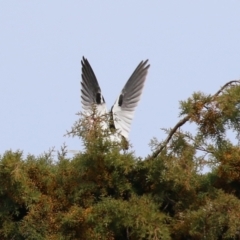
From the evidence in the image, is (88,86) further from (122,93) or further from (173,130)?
(173,130)

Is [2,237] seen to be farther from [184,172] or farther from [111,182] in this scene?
[184,172]

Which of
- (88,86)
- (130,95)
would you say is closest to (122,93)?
(130,95)

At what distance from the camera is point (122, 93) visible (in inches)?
247

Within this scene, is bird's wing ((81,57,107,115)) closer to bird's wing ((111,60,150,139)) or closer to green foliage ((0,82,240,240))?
bird's wing ((111,60,150,139))

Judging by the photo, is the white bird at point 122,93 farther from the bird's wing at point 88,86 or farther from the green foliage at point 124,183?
the green foliage at point 124,183

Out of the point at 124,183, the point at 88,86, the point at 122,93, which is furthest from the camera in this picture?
the point at 122,93

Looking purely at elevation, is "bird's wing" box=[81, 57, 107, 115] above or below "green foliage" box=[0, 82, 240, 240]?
above

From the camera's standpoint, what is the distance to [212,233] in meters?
3.65

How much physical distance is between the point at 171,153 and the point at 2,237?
2.74ft

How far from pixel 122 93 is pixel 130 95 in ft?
0.21

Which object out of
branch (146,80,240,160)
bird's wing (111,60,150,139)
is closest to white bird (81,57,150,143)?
bird's wing (111,60,150,139)

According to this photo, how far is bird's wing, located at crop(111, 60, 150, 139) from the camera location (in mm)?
6121

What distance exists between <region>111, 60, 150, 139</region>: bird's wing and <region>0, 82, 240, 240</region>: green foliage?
79.2 inches

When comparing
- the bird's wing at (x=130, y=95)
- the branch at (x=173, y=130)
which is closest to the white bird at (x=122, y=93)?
the bird's wing at (x=130, y=95)
